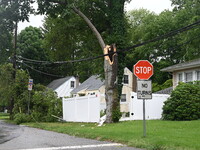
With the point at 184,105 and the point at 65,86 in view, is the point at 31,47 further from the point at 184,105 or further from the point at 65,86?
the point at 184,105

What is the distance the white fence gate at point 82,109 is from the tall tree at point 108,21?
1177mm

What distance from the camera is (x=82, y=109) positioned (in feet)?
71.6

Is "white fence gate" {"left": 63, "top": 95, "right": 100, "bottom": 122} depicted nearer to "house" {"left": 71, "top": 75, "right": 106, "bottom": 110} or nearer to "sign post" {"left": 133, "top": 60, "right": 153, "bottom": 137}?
"sign post" {"left": 133, "top": 60, "right": 153, "bottom": 137}

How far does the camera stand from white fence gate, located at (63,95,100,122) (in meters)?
20.1

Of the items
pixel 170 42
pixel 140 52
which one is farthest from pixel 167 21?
pixel 140 52

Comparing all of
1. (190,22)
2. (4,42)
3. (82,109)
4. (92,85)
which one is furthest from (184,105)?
(92,85)

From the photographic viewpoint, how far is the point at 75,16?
22156 mm

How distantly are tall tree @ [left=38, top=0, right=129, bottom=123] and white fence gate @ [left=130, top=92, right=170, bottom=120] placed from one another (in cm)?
180

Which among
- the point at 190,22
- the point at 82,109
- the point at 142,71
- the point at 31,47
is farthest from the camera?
the point at 31,47

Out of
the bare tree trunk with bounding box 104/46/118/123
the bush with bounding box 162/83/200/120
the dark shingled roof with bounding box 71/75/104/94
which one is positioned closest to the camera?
the bush with bounding box 162/83/200/120

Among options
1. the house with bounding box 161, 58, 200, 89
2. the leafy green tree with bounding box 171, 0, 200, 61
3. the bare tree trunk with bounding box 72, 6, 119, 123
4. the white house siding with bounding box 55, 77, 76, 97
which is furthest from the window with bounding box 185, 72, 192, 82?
the white house siding with bounding box 55, 77, 76, 97

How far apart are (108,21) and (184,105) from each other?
7.51 m

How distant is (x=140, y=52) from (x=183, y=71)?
18.5m

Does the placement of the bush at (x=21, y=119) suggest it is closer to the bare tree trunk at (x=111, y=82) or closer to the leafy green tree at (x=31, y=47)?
the bare tree trunk at (x=111, y=82)
